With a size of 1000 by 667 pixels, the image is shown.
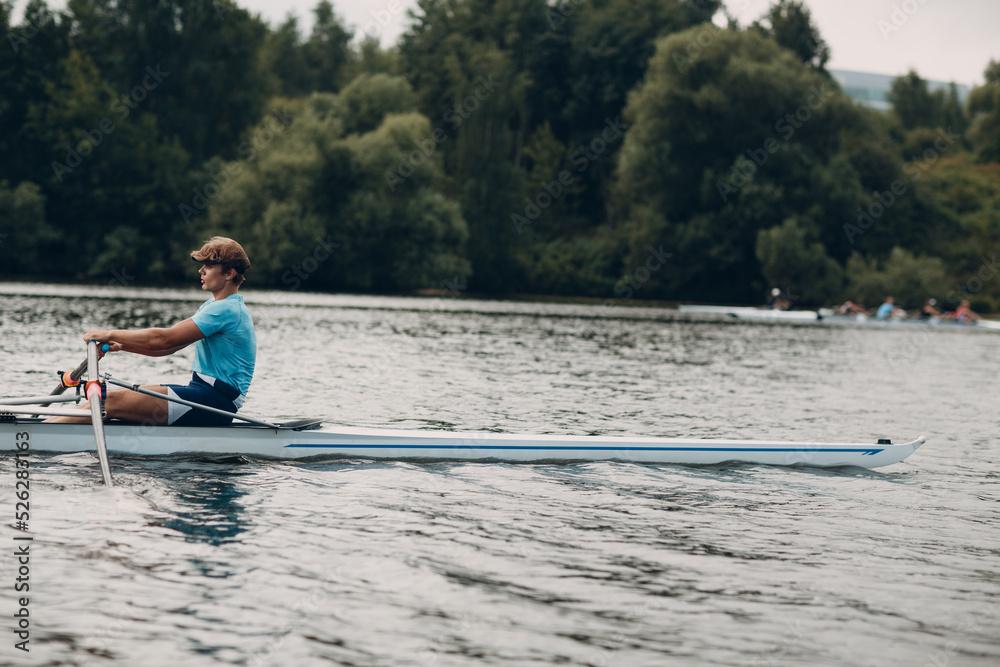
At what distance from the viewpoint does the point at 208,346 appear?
884 centimetres

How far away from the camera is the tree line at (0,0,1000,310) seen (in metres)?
55.5

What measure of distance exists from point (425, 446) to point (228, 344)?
6.93 ft

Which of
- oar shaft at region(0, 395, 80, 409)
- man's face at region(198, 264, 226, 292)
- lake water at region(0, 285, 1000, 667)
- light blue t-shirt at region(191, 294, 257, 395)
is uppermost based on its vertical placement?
man's face at region(198, 264, 226, 292)

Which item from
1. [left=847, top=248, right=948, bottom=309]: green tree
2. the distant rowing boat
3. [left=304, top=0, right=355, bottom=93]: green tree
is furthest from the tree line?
[left=304, top=0, right=355, bottom=93]: green tree

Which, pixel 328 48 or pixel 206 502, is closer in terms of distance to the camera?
pixel 206 502

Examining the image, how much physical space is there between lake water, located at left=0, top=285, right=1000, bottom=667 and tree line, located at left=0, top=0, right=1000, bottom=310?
41245 millimetres

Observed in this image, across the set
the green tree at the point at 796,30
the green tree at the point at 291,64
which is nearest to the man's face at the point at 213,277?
the green tree at the point at 796,30

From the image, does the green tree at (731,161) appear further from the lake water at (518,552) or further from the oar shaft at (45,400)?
the oar shaft at (45,400)

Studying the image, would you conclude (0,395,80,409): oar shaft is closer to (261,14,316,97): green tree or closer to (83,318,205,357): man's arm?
(83,318,205,357): man's arm

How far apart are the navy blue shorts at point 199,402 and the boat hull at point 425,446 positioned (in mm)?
75

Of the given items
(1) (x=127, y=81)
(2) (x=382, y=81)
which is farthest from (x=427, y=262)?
(1) (x=127, y=81)

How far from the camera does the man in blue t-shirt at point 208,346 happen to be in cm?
A: 837

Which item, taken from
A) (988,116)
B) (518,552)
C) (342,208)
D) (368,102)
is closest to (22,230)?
(342,208)

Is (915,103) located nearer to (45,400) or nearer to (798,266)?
(798,266)
